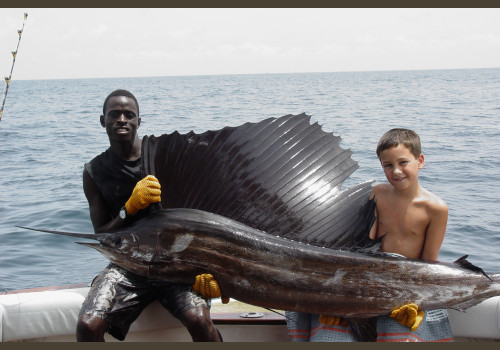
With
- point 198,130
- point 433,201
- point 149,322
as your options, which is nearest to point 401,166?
point 433,201

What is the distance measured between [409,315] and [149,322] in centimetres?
128

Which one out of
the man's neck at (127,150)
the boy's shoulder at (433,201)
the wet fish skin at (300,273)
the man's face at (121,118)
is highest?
the man's face at (121,118)

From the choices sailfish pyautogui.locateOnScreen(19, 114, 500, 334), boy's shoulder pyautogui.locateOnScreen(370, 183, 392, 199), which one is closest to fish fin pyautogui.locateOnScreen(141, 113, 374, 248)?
sailfish pyautogui.locateOnScreen(19, 114, 500, 334)

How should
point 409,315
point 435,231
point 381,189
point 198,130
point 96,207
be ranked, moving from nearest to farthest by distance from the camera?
1. point 409,315
2. point 435,231
3. point 381,189
4. point 96,207
5. point 198,130

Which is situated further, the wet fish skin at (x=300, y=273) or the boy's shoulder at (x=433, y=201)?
the boy's shoulder at (x=433, y=201)

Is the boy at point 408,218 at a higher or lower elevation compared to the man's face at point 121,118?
lower

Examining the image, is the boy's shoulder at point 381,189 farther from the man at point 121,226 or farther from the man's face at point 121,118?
the man's face at point 121,118

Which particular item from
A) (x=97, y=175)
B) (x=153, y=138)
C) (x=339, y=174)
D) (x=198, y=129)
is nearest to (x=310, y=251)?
(x=339, y=174)

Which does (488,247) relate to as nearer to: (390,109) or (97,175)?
(97,175)

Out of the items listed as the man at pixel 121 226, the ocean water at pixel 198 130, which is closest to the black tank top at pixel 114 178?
the man at pixel 121 226

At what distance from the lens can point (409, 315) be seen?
7.91 feet

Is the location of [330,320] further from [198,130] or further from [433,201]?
[198,130]

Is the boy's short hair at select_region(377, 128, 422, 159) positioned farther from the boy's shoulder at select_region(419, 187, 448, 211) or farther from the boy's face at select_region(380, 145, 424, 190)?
the boy's shoulder at select_region(419, 187, 448, 211)

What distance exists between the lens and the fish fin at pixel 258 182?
256 cm
